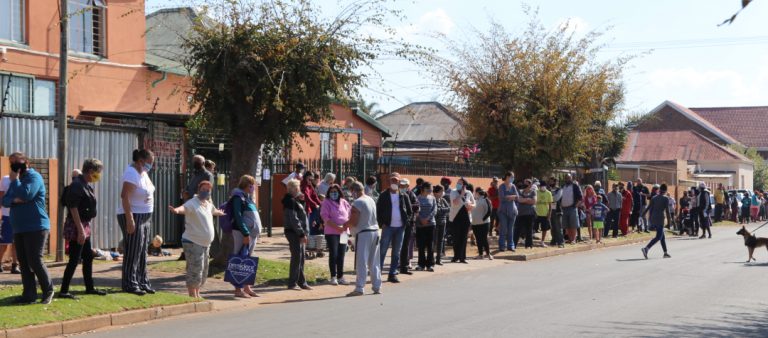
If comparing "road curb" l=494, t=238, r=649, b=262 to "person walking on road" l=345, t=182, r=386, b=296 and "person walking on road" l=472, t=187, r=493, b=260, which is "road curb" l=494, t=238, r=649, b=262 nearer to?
"person walking on road" l=472, t=187, r=493, b=260

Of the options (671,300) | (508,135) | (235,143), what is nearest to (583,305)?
(671,300)

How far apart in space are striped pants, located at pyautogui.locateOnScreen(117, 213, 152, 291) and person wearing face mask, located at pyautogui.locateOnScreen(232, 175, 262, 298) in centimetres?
147

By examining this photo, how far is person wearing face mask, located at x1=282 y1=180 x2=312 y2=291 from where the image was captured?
15.2 metres

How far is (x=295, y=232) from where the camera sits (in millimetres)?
15219

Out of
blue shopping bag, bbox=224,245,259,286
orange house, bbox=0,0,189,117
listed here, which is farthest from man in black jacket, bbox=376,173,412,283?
orange house, bbox=0,0,189,117

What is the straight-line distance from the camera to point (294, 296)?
48.9ft

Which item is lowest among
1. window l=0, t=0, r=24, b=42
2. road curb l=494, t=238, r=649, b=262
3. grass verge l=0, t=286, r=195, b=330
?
road curb l=494, t=238, r=649, b=262

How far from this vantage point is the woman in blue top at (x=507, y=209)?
76.5 ft

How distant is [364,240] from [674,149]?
65239 mm

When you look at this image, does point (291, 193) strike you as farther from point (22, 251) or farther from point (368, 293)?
point (22, 251)

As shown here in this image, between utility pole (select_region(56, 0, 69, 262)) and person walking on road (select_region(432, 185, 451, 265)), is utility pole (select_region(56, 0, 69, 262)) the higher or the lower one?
the higher one

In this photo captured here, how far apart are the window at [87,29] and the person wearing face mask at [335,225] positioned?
12.2 metres

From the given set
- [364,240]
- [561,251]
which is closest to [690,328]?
[364,240]

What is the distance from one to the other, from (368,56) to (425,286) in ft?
13.0
